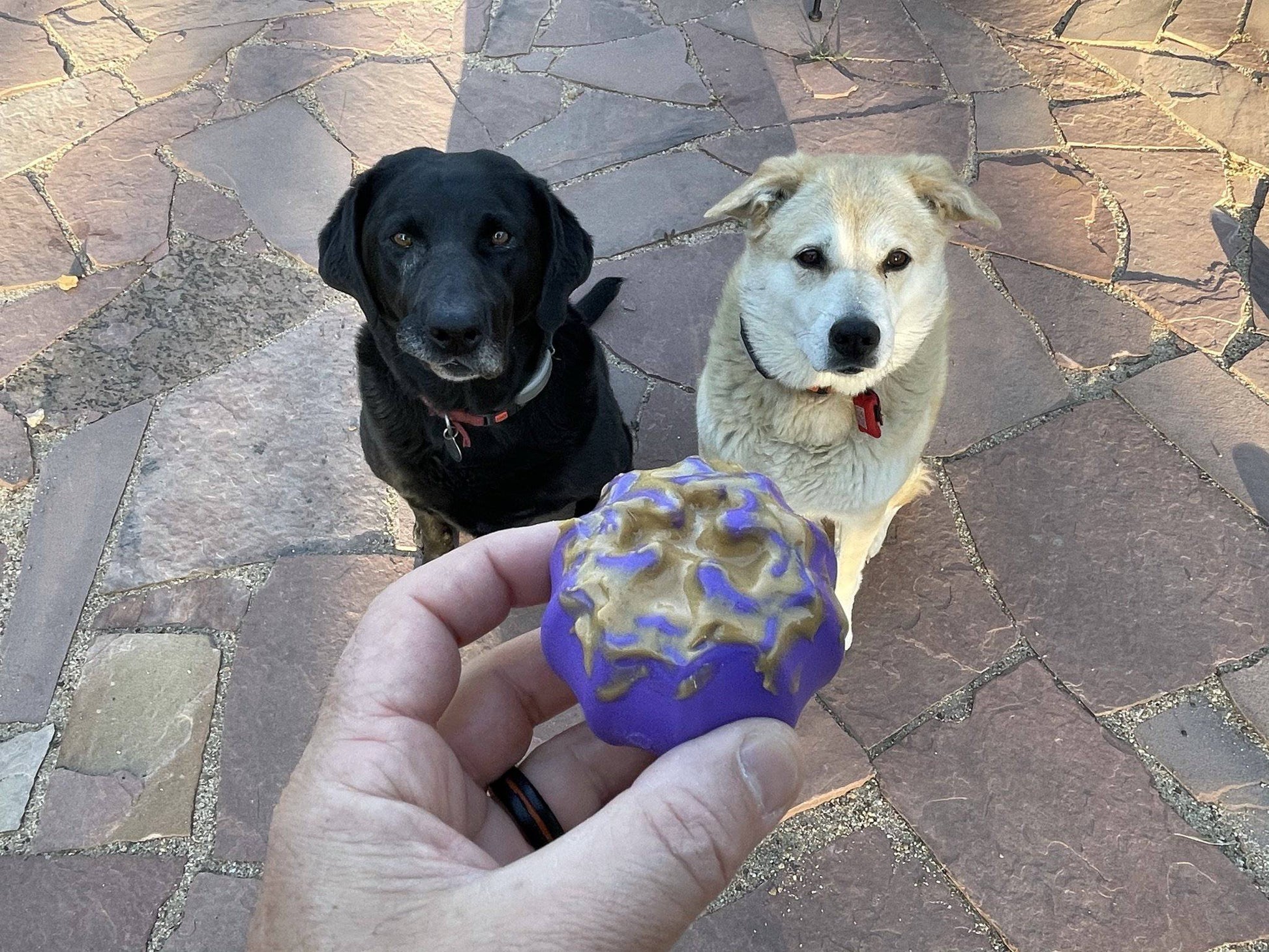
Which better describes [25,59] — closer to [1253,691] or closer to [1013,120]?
[1013,120]

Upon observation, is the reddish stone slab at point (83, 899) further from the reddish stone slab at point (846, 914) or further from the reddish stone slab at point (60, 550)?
the reddish stone slab at point (846, 914)

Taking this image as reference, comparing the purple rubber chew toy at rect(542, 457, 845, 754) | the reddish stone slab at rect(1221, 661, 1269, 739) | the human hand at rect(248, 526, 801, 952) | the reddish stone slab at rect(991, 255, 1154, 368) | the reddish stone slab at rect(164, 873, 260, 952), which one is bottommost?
the reddish stone slab at rect(164, 873, 260, 952)

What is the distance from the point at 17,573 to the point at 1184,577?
12.1ft

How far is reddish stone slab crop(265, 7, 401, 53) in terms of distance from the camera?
14.4 ft

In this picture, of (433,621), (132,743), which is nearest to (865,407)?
(433,621)

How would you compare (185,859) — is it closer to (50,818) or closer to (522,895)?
(50,818)

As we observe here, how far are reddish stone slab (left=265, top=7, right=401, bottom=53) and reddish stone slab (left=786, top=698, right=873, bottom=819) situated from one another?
12.2ft

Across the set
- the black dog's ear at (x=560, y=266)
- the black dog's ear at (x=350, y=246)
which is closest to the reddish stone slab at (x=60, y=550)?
the black dog's ear at (x=350, y=246)

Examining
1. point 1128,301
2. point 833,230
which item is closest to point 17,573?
point 833,230

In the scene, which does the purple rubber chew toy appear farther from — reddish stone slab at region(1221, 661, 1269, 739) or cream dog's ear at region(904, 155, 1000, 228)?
reddish stone slab at region(1221, 661, 1269, 739)

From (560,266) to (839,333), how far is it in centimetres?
76

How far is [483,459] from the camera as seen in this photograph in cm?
250

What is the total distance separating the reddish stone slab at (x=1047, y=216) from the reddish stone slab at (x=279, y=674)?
2.68 metres

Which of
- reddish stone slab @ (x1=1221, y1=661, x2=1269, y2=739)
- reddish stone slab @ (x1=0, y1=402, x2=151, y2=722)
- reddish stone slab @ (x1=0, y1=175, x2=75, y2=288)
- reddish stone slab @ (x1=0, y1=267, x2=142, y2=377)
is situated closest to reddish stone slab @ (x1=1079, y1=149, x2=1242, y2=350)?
reddish stone slab @ (x1=1221, y1=661, x2=1269, y2=739)
